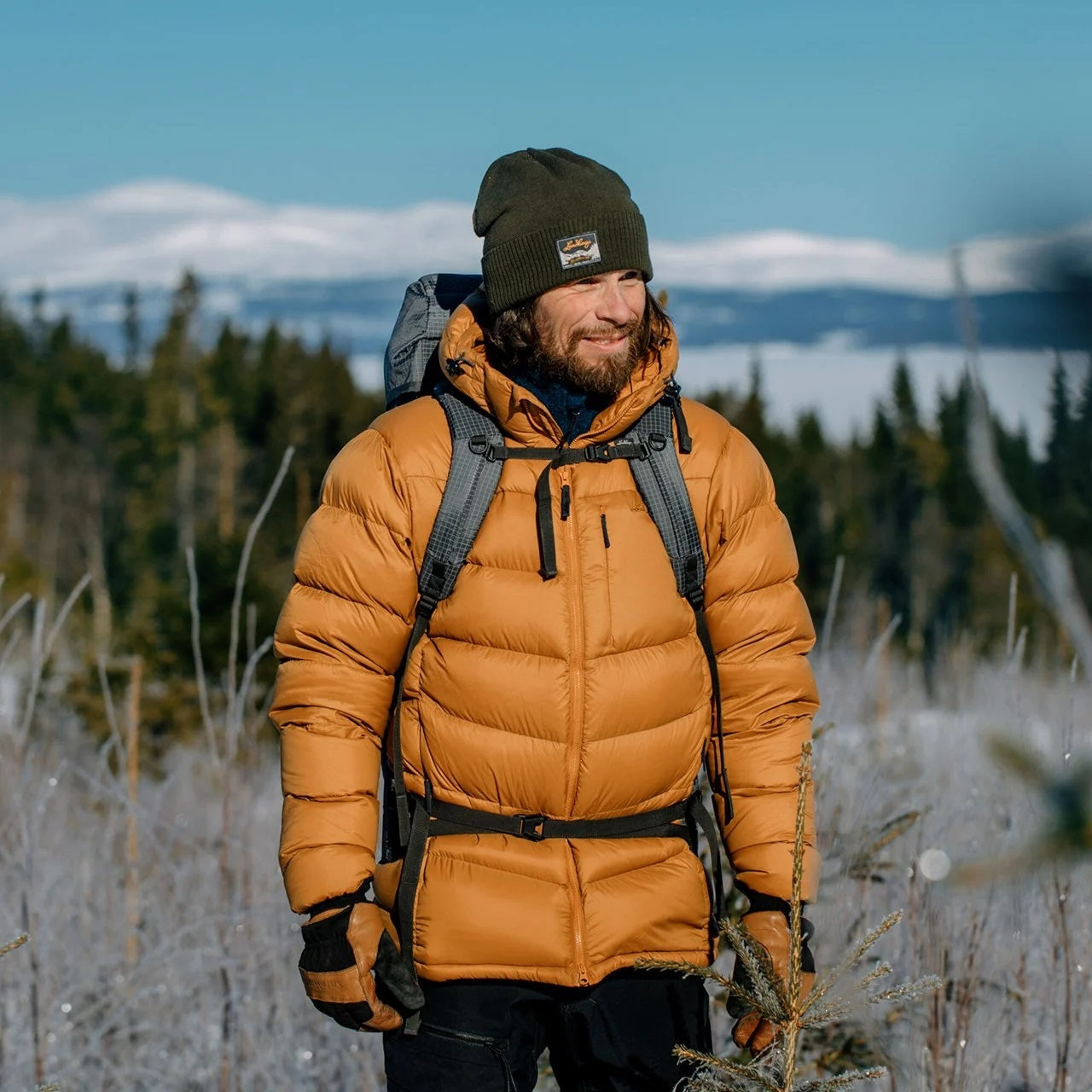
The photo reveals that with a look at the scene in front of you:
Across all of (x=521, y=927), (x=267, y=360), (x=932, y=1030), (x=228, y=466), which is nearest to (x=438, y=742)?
(x=521, y=927)

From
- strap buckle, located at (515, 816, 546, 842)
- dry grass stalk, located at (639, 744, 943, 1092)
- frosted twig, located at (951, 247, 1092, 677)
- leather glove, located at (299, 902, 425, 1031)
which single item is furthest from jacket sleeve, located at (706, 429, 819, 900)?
frosted twig, located at (951, 247, 1092, 677)

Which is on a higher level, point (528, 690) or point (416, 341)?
point (416, 341)

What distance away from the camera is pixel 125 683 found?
560 inches

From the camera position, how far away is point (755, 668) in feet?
7.47

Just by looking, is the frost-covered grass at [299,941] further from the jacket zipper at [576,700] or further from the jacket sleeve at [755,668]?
the jacket zipper at [576,700]

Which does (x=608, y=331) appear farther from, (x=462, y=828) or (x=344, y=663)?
(x=462, y=828)

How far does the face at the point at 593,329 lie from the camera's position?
7.26 feet

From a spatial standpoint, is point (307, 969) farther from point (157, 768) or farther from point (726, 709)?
point (157, 768)

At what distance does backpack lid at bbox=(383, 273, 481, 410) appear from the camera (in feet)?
7.91

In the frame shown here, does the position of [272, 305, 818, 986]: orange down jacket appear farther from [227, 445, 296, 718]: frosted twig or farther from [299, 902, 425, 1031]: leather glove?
[227, 445, 296, 718]: frosted twig

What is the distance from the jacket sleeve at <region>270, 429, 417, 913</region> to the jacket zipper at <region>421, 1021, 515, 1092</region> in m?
0.26

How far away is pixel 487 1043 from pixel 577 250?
1232 millimetres

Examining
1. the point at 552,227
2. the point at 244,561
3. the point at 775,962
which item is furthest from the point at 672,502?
the point at 244,561

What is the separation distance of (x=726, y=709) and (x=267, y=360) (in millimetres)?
54091
